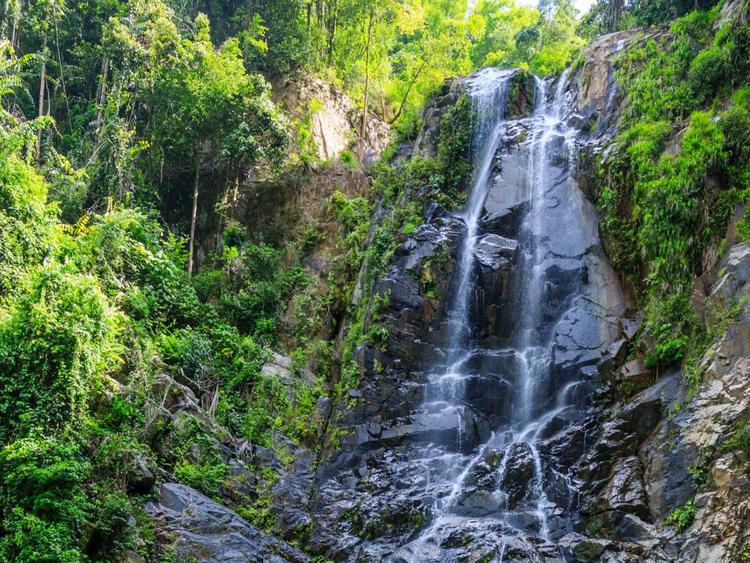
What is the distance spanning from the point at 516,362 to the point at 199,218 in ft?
48.0

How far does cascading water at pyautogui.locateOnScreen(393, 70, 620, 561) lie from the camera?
12.5 m

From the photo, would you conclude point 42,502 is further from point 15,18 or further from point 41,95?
point 15,18

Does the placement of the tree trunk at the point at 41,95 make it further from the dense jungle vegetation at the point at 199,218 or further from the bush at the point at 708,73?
the bush at the point at 708,73

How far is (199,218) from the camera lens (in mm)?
24297

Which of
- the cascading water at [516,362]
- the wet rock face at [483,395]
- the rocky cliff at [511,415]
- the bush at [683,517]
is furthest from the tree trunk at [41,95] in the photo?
the bush at [683,517]

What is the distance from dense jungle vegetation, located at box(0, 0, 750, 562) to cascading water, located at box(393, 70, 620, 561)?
1362 millimetres

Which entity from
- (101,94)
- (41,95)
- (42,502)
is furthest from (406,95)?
(42,502)

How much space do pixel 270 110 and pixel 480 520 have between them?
17.0 metres

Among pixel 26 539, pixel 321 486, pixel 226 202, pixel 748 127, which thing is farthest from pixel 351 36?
pixel 26 539

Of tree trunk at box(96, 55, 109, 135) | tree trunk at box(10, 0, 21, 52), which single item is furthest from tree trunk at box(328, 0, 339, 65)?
tree trunk at box(10, 0, 21, 52)

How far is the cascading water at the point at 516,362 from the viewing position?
12.5 metres

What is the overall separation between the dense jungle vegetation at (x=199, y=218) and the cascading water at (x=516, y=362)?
136cm

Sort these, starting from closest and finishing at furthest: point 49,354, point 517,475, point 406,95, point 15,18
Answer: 1. point 49,354
2. point 517,475
3. point 15,18
4. point 406,95

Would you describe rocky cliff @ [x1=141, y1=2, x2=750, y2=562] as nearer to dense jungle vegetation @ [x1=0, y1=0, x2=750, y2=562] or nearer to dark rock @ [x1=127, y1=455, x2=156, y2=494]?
dark rock @ [x1=127, y1=455, x2=156, y2=494]
